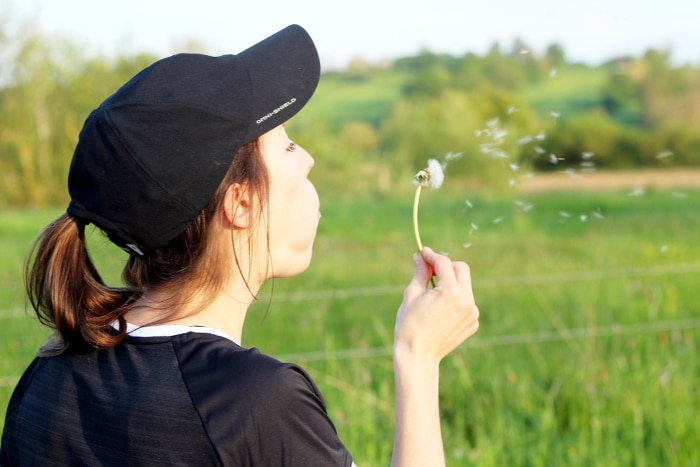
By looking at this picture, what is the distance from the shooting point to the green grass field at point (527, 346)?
10.7 ft

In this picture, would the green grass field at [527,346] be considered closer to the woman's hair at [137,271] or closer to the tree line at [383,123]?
the woman's hair at [137,271]

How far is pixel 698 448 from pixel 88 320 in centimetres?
236

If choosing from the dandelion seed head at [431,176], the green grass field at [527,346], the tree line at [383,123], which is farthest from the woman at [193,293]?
the tree line at [383,123]

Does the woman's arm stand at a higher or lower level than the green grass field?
higher

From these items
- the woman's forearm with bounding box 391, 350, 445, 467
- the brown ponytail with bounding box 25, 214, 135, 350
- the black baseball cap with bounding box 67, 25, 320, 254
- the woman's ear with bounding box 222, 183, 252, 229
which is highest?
the black baseball cap with bounding box 67, 25, 320, 254

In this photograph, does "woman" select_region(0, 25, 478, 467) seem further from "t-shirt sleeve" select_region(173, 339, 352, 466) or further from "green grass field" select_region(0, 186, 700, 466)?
"green grass field" select_region(0, 186, 700, 466)

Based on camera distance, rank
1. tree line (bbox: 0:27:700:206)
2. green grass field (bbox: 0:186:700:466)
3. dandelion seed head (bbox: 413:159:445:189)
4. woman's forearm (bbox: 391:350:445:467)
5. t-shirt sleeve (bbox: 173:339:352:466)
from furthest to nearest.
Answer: tree line (bbox: 0:27:700:206) → green grass field (bbox: 0:186:700:466) → dandelion seed head (bbox: 413:159:445:189) → woman's forearm (bbox: 391:350:445:467) → t-shirt sleeve (bbox: 173:339:352:466)

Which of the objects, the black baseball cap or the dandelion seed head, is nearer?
the black baseball cap

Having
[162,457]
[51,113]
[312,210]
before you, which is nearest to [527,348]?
[312,210]

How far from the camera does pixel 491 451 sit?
3.12 metres

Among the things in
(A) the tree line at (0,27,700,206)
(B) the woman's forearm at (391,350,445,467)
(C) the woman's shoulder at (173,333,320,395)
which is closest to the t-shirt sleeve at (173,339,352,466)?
(C) the woman's shoulder at (173,333,320,395)

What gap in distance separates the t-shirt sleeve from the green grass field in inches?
29.4

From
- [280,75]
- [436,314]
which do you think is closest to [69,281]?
[280,75]

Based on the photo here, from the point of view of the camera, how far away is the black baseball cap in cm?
133
